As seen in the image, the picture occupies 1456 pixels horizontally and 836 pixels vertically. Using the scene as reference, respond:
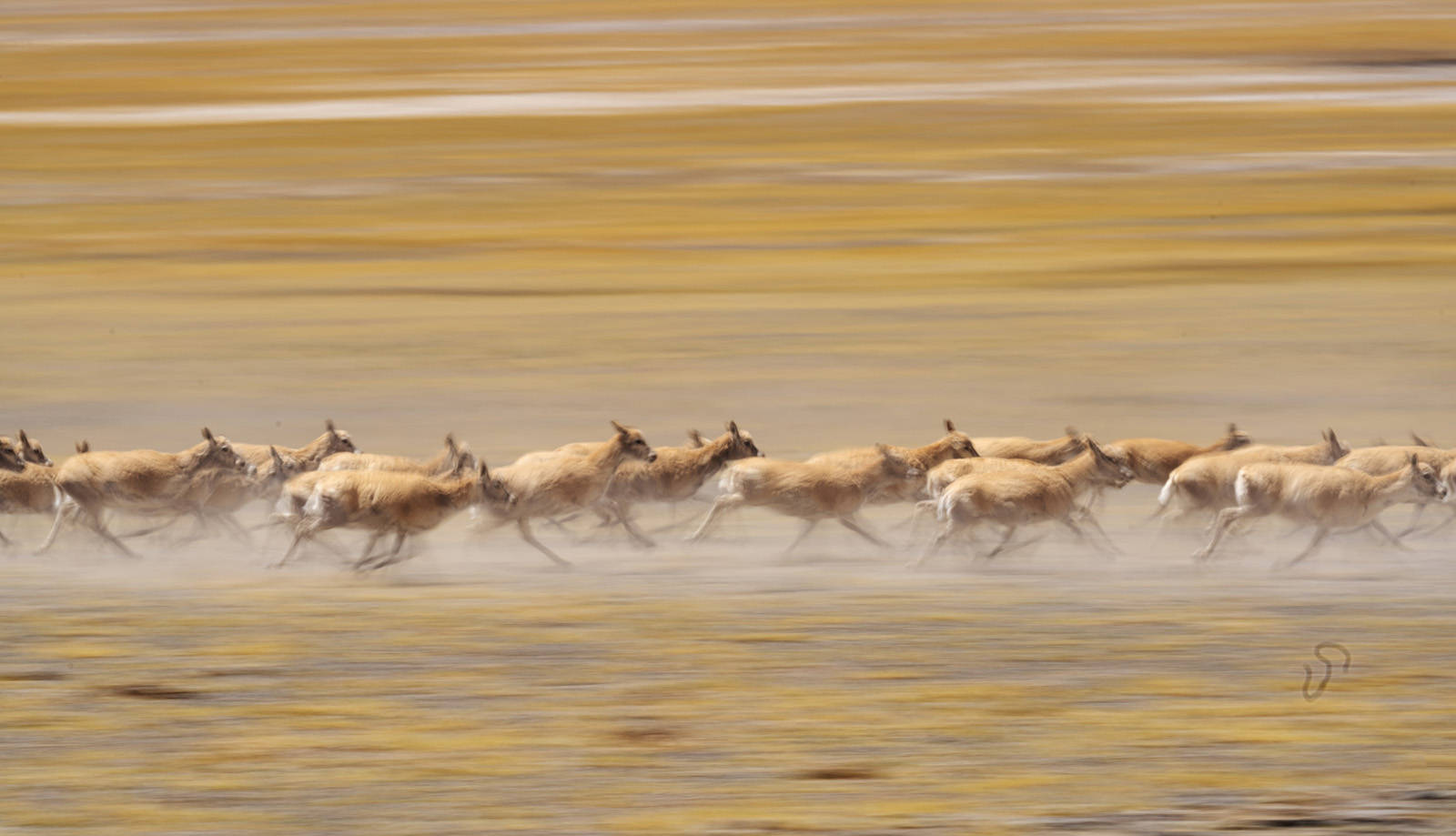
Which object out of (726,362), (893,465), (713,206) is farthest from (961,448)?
(713,206)

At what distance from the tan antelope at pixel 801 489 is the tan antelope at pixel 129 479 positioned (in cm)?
219

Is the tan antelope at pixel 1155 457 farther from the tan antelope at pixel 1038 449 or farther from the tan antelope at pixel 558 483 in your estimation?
the tan antelope at pixel 558 483

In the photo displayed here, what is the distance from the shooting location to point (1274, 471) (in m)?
9.04

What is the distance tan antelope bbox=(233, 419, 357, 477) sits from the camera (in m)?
9.63

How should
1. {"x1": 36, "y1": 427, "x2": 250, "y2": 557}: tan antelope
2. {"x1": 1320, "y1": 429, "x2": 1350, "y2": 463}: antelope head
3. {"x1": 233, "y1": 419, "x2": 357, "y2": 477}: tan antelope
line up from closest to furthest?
1. {"x1": 36, "y1": 427, "x2": 250, "y2": 557}: tan antelope
2. {"x1": 233, "y1": 419, "x2": 357, "y2": 477}: tan antelope
3. {"x1": 1320, "y1": 429, "x2": 1350, "y2": 463}: antelope head

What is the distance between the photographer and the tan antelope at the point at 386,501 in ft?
29.1

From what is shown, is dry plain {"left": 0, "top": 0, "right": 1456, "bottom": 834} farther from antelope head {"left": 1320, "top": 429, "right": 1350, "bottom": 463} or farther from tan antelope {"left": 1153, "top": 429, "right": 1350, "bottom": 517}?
antelope head {"left": 1320, "top": 429, "right": 1350, "bottom": 463}

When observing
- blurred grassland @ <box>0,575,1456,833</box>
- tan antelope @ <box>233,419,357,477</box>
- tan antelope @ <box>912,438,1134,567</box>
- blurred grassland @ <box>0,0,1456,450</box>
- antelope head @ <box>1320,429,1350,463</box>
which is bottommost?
blurred grassland @ <box>0,575,1456,833</box>

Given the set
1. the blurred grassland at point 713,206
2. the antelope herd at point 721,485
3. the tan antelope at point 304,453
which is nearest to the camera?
the antelope herd at point 721,485

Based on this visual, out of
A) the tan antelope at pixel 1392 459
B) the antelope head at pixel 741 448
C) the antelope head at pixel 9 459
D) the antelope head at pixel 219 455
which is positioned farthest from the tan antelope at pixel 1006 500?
the antelope head at pixel 9 459

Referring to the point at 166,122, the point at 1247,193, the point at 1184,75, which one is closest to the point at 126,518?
the point at 1247,193

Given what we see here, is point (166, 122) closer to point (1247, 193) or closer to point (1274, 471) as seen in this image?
point (1247, 193)

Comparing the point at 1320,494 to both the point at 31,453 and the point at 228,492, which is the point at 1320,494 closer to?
the point at 228,492

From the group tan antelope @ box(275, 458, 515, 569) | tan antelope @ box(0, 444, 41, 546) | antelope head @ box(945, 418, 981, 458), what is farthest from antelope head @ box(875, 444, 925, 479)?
tan antelope @ box(0, 444, 41, 546)
